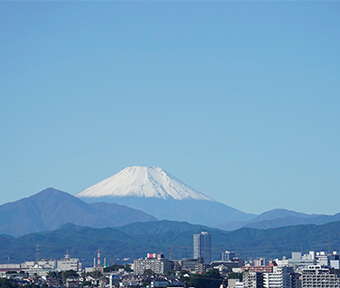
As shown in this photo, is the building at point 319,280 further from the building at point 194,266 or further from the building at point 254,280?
the building at point 194,266

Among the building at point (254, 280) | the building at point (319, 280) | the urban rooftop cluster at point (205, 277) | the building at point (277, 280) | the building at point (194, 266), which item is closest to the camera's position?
the building at point (319, 280)

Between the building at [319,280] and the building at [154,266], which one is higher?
the building at [154,266]

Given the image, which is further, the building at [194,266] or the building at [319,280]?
the building at [194,266]

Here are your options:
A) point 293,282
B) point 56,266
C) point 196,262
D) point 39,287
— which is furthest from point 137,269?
point 293,282

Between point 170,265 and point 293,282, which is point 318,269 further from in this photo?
point 170,265

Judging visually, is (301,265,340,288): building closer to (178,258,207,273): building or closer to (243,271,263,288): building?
(243,271,263,288): building

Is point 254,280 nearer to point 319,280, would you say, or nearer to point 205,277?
point 319,280

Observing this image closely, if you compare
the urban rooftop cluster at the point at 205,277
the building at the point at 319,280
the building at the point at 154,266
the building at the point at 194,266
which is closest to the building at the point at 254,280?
the urban rooftop cluster at the point at 205,277

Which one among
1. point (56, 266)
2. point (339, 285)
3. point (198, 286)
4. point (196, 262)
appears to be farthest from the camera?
point (56, 266)

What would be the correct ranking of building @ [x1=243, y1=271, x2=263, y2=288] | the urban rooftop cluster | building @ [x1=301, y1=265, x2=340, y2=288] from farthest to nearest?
the urban rooftop cluster < building @ [x1=243, y1=271, x2=263, y2=288] < building @ [x1=301, y1=265, x2=340, y2=288]

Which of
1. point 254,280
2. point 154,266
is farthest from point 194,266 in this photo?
point 254,280

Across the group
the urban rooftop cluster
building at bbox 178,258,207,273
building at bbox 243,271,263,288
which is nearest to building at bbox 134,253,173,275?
the urban rooftop cluster
